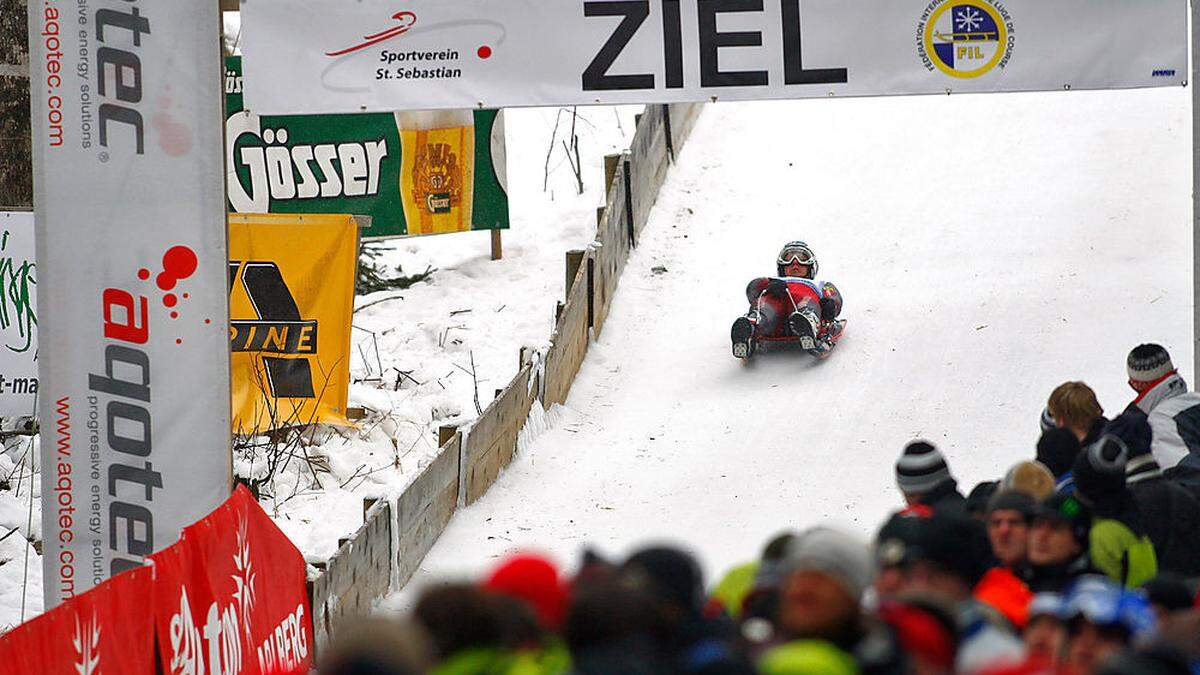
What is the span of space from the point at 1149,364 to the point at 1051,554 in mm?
2225

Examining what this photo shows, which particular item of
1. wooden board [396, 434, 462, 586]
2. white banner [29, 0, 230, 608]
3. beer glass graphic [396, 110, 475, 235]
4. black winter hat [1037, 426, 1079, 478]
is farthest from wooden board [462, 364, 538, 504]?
black winter hat [1037, 426, 1079, 478]

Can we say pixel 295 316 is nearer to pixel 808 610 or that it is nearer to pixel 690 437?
pixel 690 437

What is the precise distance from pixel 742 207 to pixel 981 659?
444 inches

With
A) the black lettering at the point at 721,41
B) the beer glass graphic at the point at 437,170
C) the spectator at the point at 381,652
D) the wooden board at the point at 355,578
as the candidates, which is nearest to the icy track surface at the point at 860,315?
the wooden board at the point at 355,578

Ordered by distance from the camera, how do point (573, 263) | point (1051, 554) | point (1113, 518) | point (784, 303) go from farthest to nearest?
point (573, 263)
point (784, 303)
point (1113, 518)
point (1051, 554)

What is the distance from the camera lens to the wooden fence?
6.78m

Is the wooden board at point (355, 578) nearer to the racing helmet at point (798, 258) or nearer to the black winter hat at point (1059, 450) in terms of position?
the black winter hat at point (1059, 450)

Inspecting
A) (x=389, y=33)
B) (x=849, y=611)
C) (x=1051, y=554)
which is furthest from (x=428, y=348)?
(x=849, y=611)

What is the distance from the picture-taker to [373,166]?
11.6 m

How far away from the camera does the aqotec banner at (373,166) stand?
11.4 meters

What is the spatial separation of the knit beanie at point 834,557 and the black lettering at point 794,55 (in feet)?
13.5

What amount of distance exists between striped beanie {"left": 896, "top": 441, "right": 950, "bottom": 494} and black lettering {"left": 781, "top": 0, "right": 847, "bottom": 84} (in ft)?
9.11

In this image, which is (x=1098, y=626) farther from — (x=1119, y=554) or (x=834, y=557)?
(x=1119, y=554)

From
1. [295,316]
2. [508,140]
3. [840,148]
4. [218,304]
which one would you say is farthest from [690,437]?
[508,140]
